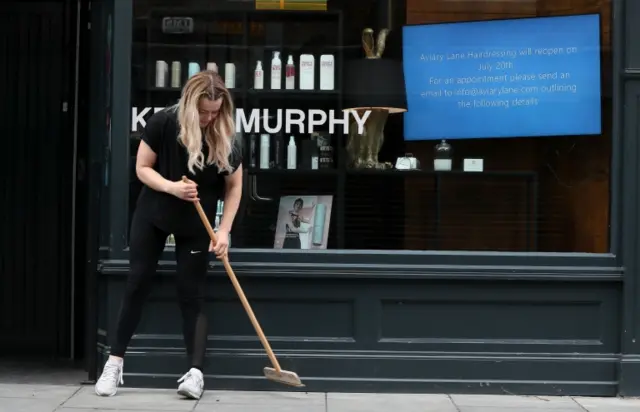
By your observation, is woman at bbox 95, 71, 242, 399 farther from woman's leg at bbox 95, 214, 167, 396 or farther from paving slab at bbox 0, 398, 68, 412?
paving slab at bbox 0, 398, 68, 412

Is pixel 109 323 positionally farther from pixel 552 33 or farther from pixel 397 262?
pixel 552 33

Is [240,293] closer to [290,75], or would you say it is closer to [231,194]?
[231,194]

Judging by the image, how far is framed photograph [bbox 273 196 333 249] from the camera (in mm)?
5883

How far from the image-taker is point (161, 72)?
5938 mm

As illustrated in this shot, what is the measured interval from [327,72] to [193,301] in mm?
1706

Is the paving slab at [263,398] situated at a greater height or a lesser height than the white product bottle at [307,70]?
lesser

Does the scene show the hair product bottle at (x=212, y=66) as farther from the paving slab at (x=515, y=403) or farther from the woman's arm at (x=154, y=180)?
the paving slab at (x=515, y=403)

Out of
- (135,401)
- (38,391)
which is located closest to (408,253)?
(135,401)

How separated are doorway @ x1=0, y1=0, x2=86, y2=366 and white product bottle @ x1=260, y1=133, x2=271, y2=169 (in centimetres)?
164

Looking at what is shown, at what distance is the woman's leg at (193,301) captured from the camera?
17.4 feet

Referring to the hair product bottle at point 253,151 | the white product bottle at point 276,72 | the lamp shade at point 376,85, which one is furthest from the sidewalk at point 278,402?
the white product bottle at point 276,72

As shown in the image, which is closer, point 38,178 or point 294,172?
point 294,172

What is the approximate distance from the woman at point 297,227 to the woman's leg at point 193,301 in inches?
26.7

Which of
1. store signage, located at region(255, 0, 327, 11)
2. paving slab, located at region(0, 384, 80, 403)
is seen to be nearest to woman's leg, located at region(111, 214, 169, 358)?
paving slab, located at region(0, 384, 80, 403)
